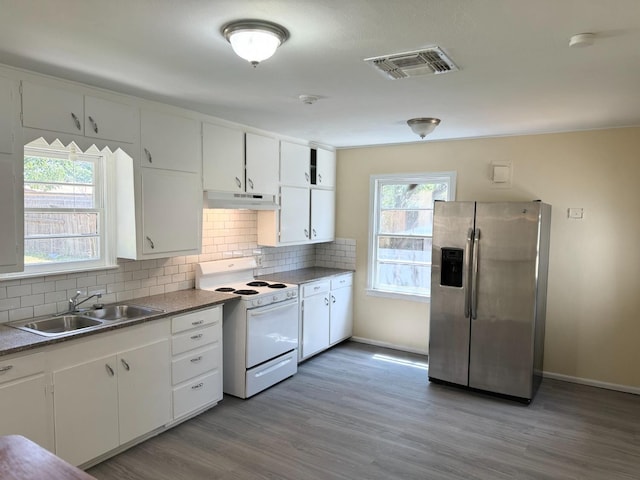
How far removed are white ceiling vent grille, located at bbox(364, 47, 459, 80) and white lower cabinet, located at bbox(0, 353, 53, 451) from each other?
7.98ft

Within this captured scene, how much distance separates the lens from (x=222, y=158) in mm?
3830

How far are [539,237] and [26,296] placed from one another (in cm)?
388

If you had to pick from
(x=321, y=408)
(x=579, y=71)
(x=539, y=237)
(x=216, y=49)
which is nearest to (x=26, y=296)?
(x=216, y=49)

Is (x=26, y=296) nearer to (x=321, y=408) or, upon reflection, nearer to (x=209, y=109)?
(x=209, y=109)

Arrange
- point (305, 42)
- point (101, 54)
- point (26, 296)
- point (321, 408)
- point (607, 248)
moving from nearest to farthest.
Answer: point (305, 42)
point (101, 54)
point (26, 296)
point (321, 408)
point (607, 248)

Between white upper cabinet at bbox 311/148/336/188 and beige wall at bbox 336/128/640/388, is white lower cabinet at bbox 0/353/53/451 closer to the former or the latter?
white upper cabinet at bbox 311/148/336/188

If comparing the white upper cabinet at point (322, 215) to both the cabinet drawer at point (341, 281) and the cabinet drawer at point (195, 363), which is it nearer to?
the cabinet drawer at point (341, 281)

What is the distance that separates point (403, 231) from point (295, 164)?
1.48 metres

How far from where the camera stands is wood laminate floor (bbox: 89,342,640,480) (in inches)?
109

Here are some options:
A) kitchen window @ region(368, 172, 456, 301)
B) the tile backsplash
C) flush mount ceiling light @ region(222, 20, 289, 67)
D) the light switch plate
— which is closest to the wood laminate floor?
the tile backsplash

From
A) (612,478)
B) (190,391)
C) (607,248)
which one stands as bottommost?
(612,478)

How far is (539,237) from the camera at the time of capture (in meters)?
3.69

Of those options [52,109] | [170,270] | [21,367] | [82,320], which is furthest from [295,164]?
[21,367]

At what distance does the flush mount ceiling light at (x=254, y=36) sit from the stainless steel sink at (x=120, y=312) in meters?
1.96
